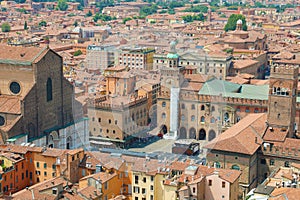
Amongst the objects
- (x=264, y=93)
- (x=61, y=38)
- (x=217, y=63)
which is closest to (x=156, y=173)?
(x=264, y=93)

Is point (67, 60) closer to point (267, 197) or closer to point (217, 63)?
point (217, 63)

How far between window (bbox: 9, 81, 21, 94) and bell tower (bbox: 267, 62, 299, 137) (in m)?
11.1

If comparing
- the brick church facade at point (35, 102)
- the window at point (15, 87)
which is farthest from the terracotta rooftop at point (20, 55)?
the window at point (15, 87)

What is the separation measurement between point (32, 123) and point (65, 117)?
2.52 m

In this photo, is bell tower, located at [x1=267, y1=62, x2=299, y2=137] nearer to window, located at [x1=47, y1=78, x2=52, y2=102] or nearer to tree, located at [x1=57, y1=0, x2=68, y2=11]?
window, located at [x1=47, y1=78, x2=52, y2=102]

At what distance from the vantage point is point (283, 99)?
79.4ft

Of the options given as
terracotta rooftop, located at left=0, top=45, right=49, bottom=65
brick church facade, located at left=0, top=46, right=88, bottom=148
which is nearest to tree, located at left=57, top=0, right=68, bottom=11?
brick church facade, located at left=0, top=46, right=88, bottom=148

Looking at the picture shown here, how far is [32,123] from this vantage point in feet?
86.3

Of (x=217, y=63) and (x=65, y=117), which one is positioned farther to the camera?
(x=217, y=63)

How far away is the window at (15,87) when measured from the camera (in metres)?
26.6

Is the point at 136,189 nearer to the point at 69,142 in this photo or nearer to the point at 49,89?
the point at 69,142

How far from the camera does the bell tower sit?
947 inches

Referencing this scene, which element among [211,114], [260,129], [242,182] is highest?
[211,114]

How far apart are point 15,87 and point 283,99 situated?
11829 millimetres
